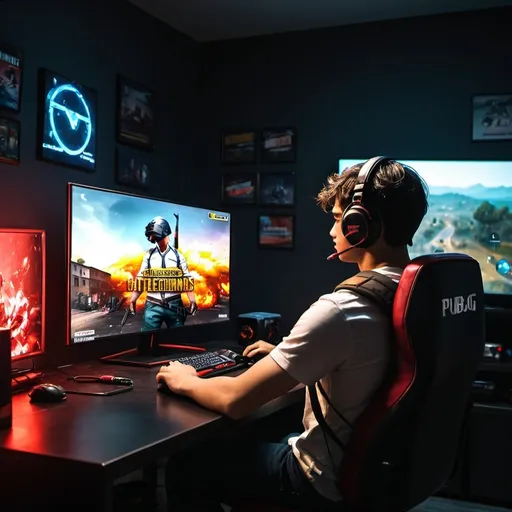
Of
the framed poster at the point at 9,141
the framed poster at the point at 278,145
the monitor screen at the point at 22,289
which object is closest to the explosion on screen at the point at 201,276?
the monitor screen at the point at 22,289

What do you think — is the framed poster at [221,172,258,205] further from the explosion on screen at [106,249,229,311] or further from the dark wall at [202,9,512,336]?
the explosion on screen at [106,249,229,311]

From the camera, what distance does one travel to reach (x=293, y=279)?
3.42 meters

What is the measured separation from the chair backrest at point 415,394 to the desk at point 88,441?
14.7 inches

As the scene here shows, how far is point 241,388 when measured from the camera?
147 centimetres

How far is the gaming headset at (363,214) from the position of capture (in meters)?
1.51

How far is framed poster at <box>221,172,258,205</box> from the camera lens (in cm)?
343

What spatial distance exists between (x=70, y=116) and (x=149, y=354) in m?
0.98

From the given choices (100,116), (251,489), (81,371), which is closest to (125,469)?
(251,489)

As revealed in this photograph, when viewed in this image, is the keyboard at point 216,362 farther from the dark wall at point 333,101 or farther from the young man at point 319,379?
the dark wall at point 333,101

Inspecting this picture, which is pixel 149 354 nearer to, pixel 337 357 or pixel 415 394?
pixel 337 357

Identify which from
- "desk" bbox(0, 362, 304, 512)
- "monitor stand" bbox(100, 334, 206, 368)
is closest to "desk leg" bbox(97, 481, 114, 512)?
"desk" bbox(0, 362, 304, 512)

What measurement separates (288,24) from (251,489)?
251 centimetres

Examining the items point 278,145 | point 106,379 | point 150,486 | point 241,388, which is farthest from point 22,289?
point 278,145

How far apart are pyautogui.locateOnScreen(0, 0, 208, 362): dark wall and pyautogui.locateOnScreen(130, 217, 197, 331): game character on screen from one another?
36 centimetres
